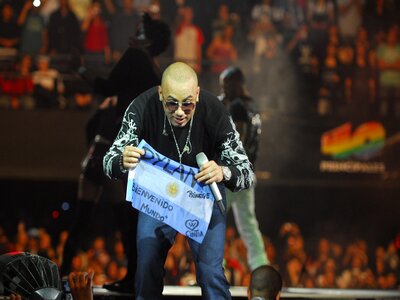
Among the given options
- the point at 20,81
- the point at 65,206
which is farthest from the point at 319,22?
the point at 65,206

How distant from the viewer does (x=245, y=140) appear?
7.21 metres

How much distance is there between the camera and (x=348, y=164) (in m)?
11.7

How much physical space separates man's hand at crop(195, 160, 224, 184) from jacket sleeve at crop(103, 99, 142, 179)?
436 mm

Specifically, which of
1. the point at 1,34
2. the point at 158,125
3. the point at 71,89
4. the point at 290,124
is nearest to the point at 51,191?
the point at 71,89

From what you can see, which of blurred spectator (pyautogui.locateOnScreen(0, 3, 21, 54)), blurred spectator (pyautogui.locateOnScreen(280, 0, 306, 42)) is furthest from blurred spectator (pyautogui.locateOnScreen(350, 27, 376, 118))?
blurred spectator (pyautogui.locateOnScreen(0, 3, 21, 54))

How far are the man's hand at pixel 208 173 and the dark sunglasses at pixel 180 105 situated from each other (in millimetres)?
419

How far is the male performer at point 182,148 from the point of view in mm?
4586

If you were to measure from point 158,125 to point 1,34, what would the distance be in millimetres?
5590

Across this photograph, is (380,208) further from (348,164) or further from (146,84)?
(146,84)

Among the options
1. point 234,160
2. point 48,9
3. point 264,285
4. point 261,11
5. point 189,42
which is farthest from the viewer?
point 261,11

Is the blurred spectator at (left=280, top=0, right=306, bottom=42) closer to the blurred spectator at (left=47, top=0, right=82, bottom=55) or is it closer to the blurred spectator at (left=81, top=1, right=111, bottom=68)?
the blurred spectator at (left=81, top=1, right=111, bottom=68)

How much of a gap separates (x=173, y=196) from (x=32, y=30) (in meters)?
5.79

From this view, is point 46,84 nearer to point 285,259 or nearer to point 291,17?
point 291,17

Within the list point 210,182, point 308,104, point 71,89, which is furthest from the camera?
point 308,104
